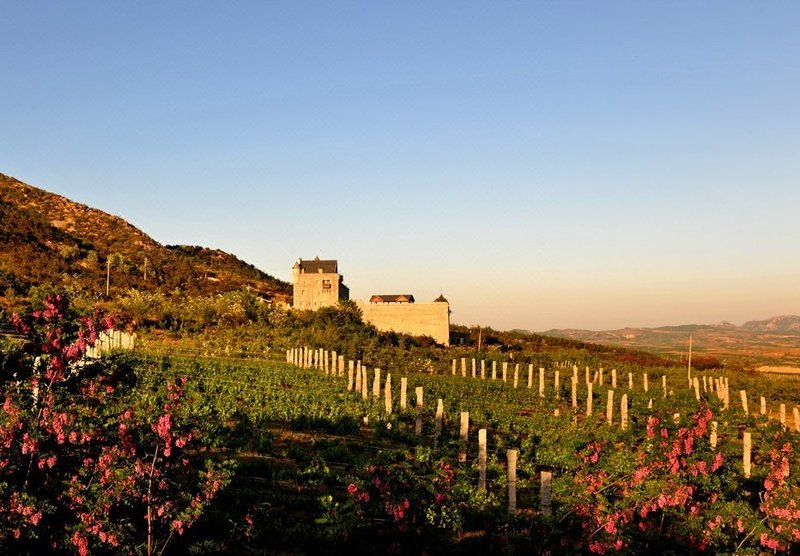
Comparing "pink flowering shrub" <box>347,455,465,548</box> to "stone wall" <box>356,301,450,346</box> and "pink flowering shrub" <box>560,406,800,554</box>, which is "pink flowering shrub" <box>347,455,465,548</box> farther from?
"stone wall" <box>356,301,450,346</box>

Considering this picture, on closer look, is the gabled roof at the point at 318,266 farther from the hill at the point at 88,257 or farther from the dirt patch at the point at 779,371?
the dirt patch at the point at 779,371

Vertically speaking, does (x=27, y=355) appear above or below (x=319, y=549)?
above

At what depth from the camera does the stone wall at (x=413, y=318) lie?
61812 millimetres

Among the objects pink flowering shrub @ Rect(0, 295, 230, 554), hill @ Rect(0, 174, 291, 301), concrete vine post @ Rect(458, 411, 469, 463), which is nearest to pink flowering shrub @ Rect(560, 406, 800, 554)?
concrete vine post @ Rect(458, 411, 469, 463)

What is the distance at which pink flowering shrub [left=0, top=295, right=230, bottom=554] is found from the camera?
7.93 metres

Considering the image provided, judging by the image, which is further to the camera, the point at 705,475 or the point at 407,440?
the point at 407,440

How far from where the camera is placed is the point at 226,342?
4125 centimetres

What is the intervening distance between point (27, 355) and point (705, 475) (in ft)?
34.4

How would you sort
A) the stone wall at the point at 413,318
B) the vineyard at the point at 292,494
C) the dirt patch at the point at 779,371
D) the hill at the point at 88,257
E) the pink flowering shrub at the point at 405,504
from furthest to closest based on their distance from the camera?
the dirt patch at the point at 779,371 < the stone wall at the point at 413,318 < the hill at the point at 88,257 < the pink flowering shrub at the point at 405,504 < the vineyard at the point at 292,494

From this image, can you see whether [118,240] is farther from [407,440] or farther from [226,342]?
[407,440]

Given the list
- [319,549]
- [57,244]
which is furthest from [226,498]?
[57,244]

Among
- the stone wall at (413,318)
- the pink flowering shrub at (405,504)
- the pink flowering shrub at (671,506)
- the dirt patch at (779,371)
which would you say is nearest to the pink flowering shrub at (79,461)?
the pink flowering shrub at (405,504)

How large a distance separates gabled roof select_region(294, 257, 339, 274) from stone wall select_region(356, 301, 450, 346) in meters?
10.3

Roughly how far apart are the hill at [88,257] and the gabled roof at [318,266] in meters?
8.21
